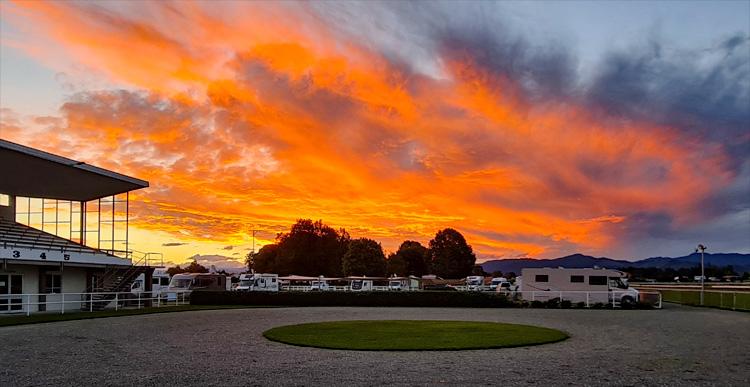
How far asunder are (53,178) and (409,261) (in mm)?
96521

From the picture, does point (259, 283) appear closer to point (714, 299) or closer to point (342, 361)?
point (714, 299)

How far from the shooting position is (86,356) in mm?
14789

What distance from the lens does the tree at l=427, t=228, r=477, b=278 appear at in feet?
376

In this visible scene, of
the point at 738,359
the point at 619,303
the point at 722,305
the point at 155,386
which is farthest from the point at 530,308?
the point at 155,386

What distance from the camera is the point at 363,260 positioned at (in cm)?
11325

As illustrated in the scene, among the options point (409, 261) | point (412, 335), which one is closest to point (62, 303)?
point (412, 335)

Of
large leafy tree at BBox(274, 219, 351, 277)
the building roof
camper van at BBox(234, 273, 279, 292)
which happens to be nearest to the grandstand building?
the building roof

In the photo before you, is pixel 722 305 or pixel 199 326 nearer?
pixel 199 326

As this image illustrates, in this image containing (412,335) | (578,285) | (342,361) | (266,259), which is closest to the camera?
(342,361)

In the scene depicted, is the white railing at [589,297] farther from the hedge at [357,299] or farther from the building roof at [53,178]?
the building roof at [53,178]

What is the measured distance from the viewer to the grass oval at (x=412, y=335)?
1683 centimetres

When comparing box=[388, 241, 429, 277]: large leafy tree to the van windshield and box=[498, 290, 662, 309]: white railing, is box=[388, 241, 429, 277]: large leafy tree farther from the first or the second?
box=[498, 290, 662, 309]: white railing

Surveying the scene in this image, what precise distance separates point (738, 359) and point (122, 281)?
3394 cm

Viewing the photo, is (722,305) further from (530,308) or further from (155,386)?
(155,386)
